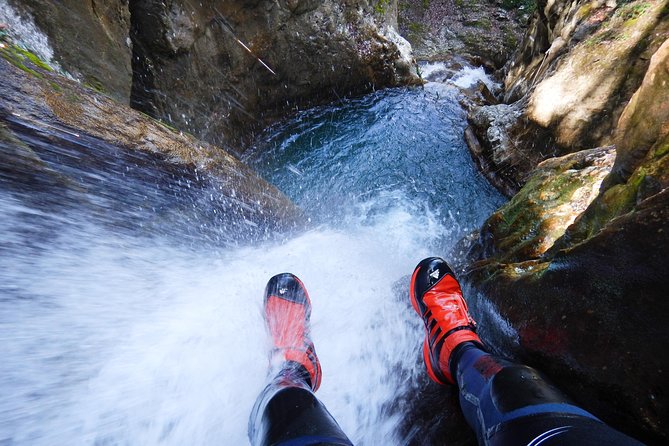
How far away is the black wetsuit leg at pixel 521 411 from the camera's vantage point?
43.9 inches

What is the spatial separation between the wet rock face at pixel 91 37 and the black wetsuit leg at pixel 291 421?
388cm

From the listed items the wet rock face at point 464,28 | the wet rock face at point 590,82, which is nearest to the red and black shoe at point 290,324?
the wet rock face at point 590,82

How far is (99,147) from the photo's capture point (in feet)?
8.03

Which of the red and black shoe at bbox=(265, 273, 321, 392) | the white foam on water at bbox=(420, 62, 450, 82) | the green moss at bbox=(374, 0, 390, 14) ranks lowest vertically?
the red and black shoe at bbox=(265, 273, 321, 392)

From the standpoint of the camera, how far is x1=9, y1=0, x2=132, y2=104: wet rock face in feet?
10.8

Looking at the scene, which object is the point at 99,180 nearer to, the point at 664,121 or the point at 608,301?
the point at 608,301

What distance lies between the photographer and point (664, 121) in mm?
1805

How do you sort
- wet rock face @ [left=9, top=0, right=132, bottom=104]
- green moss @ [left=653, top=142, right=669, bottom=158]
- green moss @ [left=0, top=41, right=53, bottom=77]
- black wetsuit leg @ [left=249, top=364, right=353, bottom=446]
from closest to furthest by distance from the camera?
black wetsuit leg @ [left=249, top=364, right=353, bottom=446]
green moss @ [left=653, top=142, right=669, bottom=158]
green moss @ [left=0, top=41, right=53, bottom=77]
wet rock face @ [left=9, top=0, right=132, bottom=104]

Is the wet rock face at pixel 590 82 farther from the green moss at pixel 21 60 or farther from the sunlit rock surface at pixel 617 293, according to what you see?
the green moss at pixel 21 60

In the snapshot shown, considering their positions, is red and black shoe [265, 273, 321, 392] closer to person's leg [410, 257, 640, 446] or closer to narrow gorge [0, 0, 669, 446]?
narrow gorge [0, 0, 669, 446]

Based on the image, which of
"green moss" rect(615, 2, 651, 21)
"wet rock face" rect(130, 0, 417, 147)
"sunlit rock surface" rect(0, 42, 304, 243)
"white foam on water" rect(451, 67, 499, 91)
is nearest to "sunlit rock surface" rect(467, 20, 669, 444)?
"sunlit rock surface" rect(0, 42, 304, 243)

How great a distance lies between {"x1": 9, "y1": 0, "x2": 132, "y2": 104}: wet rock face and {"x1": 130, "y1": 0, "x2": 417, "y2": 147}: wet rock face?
0.46 meters

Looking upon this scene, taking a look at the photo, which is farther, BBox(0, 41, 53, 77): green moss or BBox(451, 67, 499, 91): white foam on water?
BBox(451, 67, 499, 91): white foam on water

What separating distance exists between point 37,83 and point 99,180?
797 millimetres
